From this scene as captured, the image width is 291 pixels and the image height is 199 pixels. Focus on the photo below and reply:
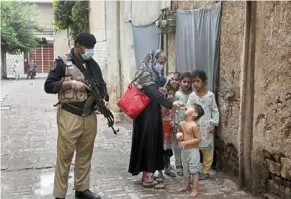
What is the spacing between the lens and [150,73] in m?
5.15

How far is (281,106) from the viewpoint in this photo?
14.5 feet

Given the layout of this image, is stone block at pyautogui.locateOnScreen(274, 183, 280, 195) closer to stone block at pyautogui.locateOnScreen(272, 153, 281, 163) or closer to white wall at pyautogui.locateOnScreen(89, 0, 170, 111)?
stone block at pyautogui.locateOnScreen(272, 153, 281, 163)

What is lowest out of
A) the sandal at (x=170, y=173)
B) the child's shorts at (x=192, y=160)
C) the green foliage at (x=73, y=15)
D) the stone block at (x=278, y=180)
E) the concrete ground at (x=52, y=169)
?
the concrete ground at (x=52, y=169)

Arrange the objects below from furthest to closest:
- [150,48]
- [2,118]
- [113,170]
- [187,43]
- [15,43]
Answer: [15,43]
[2,118]
[150,48]
[187,43]
[113,170]

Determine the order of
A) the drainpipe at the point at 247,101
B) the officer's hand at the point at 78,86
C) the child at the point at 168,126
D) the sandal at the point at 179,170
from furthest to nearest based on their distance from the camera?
the sandal at the point at 179,170 → the child at the point at 168,126 → the drainpipe at the point at 247,101 → the officer's hand at the point at 78,86

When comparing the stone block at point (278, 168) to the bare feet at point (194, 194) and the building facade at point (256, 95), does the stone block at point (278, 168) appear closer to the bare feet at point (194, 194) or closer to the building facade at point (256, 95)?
the building facade at point (256, 95)

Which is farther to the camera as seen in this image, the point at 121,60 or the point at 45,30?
the point at 45,30

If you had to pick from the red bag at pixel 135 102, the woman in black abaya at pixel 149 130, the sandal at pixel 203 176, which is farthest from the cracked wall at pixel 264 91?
the red bag at pixel 135 102

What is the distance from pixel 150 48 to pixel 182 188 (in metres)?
4.41

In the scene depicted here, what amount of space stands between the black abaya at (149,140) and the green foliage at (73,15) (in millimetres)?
11820

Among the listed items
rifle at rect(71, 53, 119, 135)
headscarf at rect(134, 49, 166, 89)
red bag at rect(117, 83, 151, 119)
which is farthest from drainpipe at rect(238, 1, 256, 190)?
rifle at rect(71, 53, 119, 135)

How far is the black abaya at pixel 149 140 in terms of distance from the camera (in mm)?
5223

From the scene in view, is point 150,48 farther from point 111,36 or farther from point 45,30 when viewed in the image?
point 45,30

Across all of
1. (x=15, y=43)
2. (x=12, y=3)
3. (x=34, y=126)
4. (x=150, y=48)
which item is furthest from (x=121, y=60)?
(x=12, y=3)
